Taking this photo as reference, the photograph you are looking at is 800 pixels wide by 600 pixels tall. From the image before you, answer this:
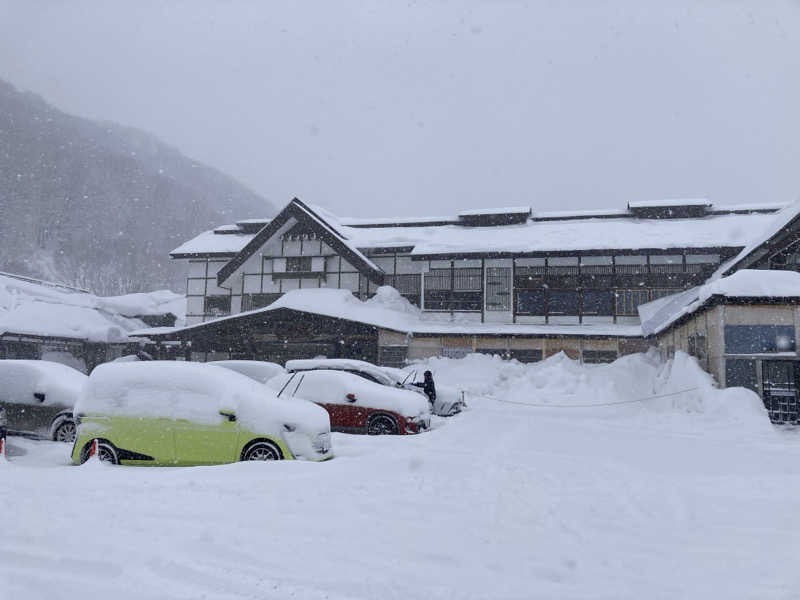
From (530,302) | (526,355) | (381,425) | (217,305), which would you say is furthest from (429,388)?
(217,305)

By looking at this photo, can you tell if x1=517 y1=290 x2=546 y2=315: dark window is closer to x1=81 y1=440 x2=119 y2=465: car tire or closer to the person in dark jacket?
the person in dark jacket

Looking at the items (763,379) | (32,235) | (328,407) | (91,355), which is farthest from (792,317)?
(32,235)

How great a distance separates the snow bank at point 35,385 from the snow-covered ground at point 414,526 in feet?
3.06

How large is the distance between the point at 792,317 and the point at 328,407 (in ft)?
38.1

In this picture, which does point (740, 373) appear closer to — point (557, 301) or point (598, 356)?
point (598, 356)

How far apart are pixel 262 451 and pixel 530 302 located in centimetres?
1970

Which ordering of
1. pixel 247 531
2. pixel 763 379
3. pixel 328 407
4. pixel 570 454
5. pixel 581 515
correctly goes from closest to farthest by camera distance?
pixel 247 531 → pixel 581 515 → pixel 570 454 → pixel 328 407 → pixel 763 379

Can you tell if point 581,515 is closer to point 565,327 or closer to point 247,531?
point 247,531

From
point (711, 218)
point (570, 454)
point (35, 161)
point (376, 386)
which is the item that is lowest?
point (570, 454)

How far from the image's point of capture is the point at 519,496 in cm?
589

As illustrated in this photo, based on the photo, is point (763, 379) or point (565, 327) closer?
point (763, 379)

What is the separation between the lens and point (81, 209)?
8438cm

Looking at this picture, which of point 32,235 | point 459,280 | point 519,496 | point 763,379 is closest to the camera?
point 519,496

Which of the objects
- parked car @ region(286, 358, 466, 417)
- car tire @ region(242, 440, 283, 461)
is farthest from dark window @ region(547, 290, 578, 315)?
car tire @ region(242, 440, 283, 461)
